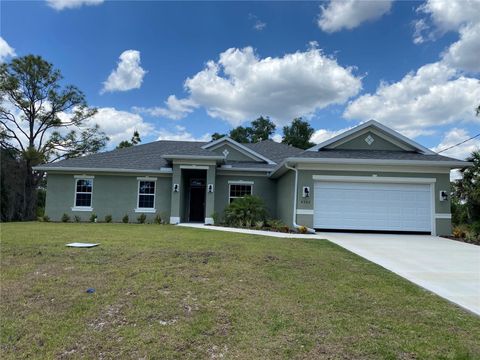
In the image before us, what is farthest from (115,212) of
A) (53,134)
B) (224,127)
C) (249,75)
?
(224,127)

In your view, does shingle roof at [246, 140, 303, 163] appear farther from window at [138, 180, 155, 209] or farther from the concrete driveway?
the concrete driveway

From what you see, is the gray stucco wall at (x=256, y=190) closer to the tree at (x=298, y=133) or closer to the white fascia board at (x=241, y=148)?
the white fascia board at (x=241, y=148)

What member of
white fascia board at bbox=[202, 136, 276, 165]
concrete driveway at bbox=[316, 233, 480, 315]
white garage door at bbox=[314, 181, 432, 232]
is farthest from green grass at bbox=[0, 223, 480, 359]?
white fascia board at bbox=[202, 136, 276, 165]

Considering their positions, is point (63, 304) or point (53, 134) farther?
point (53, 134)

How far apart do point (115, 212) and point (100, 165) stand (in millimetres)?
2743

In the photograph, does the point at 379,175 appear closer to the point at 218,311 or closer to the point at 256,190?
the point at 256,190

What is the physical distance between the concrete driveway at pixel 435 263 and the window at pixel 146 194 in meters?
11.1

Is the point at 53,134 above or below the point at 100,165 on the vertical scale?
above

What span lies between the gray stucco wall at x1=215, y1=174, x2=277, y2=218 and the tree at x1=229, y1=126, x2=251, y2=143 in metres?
25.2

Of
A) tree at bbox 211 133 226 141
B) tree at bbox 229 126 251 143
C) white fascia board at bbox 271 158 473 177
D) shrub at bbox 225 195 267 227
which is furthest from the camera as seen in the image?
A: tree at bbox 229 126 251 143

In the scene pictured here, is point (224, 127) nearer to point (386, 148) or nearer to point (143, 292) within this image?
point (386, 148)

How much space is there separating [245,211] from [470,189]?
39.7ft

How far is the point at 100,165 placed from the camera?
18.4 m

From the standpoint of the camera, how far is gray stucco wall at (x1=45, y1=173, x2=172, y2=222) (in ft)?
59.8
